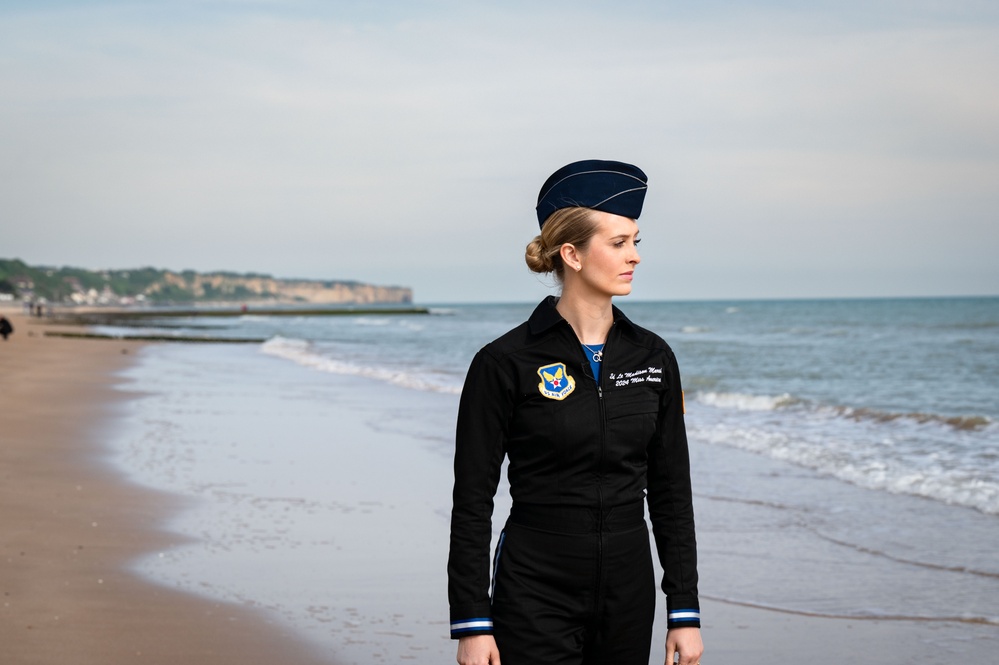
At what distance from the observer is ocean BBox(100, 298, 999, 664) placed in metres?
5.62

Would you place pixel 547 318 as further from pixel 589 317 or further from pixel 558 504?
pixel 558 504

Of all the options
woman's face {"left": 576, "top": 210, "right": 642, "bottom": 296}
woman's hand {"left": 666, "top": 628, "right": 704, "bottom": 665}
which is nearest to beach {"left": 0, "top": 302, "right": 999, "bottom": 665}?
woman's hand {"left": 666, "top": 628, "right": 704, "bottom": 665}

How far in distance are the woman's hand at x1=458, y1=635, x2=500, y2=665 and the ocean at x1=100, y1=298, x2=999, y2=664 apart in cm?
248

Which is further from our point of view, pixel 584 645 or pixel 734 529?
pixel 734 529

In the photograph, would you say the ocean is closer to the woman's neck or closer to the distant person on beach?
the distant person on beach

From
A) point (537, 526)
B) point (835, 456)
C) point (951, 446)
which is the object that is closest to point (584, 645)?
point (537, 526)

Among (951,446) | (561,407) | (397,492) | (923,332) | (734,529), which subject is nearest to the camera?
(561,407)

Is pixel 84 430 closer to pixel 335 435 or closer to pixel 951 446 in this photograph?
pixel 335 435

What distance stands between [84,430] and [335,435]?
10.7 ft

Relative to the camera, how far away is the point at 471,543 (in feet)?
7.75

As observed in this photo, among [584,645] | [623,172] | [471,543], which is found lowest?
[584,645]

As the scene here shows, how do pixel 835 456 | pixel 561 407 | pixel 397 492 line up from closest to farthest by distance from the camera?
pixel 561 407
pixel 397 492
pixel 835 456

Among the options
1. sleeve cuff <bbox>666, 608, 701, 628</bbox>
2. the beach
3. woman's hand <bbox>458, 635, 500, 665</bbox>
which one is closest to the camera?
woman's hand <bbox>458, 635, 500, 665</bbox>

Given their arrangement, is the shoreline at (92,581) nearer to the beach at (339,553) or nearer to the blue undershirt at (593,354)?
the beach at (339,553)
